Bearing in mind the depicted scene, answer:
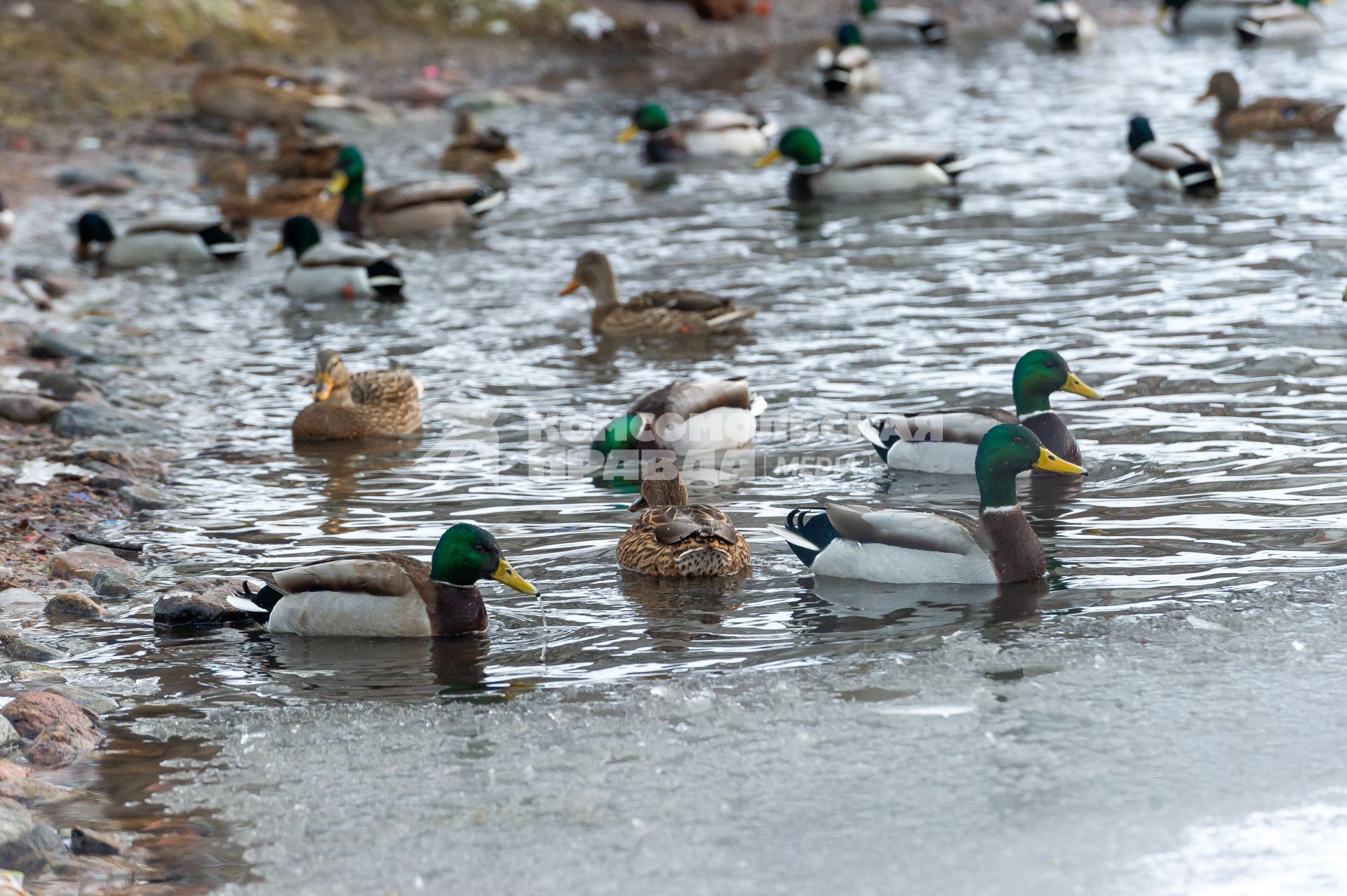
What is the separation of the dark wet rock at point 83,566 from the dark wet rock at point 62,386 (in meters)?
2.87

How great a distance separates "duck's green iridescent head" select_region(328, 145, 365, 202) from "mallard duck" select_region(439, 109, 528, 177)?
176 cm

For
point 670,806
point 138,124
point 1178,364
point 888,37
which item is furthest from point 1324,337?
point 888,37

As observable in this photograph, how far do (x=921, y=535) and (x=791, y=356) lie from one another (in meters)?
4.18

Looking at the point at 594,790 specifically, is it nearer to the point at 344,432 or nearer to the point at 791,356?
the point at 344,432

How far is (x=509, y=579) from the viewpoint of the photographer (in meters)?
6.86

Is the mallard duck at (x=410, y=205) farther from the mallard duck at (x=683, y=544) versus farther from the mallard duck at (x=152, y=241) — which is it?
the mallard duck at (x=683, y=544)

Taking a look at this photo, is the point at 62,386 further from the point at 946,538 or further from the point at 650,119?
the point at 650,119

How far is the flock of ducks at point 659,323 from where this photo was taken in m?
6.90

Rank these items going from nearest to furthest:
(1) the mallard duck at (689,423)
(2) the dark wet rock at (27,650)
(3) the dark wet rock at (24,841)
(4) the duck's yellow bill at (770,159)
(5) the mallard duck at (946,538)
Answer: (3) the dark wet rock at (24,841)
(2) the dark wet rock at (27,650)
(5) the mallard duck at (946,538)
(1) the mallard duck at (689,423)
(4) the duck's yellow bill at (770,159)

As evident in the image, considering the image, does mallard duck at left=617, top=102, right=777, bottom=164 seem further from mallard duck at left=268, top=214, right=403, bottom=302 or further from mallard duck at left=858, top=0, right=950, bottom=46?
mallard duck at left=858, top=0, right=950, bottom=46

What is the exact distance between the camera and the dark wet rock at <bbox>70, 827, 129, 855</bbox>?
4.95 m

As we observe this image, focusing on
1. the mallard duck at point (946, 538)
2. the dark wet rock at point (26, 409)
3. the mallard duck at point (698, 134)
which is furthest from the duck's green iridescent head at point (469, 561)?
the mallard duck at point (698, 134)

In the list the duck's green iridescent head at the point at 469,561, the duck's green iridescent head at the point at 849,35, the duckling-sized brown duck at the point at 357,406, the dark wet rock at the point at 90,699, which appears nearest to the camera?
the dark wet rock at the point at 90,699

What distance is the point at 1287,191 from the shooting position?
14984 mm
